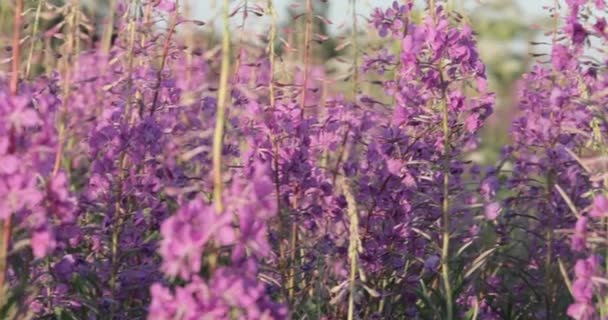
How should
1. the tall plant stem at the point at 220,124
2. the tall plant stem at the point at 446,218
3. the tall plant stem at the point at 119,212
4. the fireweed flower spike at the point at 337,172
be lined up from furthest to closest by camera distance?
1. the tall plant stem at the point at 446,218
2. the tall plant stem at the point at 119,212
3. the fireweed flower spike at the point at 337,172
4. the tall plant stem at the point at 220,124

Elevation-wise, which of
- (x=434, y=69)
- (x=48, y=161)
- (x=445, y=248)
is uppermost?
(x=434, y=69)

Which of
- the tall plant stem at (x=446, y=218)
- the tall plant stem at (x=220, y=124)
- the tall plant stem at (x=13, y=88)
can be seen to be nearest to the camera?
the tall plant stem at (x=220, y=124)

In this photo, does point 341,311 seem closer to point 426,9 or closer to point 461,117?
point 461,117

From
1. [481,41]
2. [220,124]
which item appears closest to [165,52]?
[220,124]

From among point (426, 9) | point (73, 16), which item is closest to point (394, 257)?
point (426, 9)

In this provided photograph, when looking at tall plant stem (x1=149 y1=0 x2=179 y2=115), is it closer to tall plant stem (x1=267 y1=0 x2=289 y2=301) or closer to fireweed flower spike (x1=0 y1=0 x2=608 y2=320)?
fireweed flower spike (x1=0 y1=0 x2=608 y2=320)

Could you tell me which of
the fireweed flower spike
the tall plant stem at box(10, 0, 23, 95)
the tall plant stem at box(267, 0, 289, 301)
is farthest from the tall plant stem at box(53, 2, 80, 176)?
the tall plant stem at box(267, 0, 289, 301)

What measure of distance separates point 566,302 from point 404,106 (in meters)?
1.11

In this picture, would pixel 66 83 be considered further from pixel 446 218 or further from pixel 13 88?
pixel 446 218

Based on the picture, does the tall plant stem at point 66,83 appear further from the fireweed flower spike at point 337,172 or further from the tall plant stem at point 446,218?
the tall plant stem at point 446,218

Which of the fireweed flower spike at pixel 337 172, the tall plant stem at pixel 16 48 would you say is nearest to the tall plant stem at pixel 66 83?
the fireweed flower spike at pixel 337 172

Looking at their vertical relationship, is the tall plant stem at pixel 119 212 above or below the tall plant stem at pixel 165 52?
below

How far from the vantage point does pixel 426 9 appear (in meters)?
3.81

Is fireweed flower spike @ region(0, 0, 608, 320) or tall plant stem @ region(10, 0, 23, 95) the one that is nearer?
tall plant stem @ region(10, 0, 23, 95)
